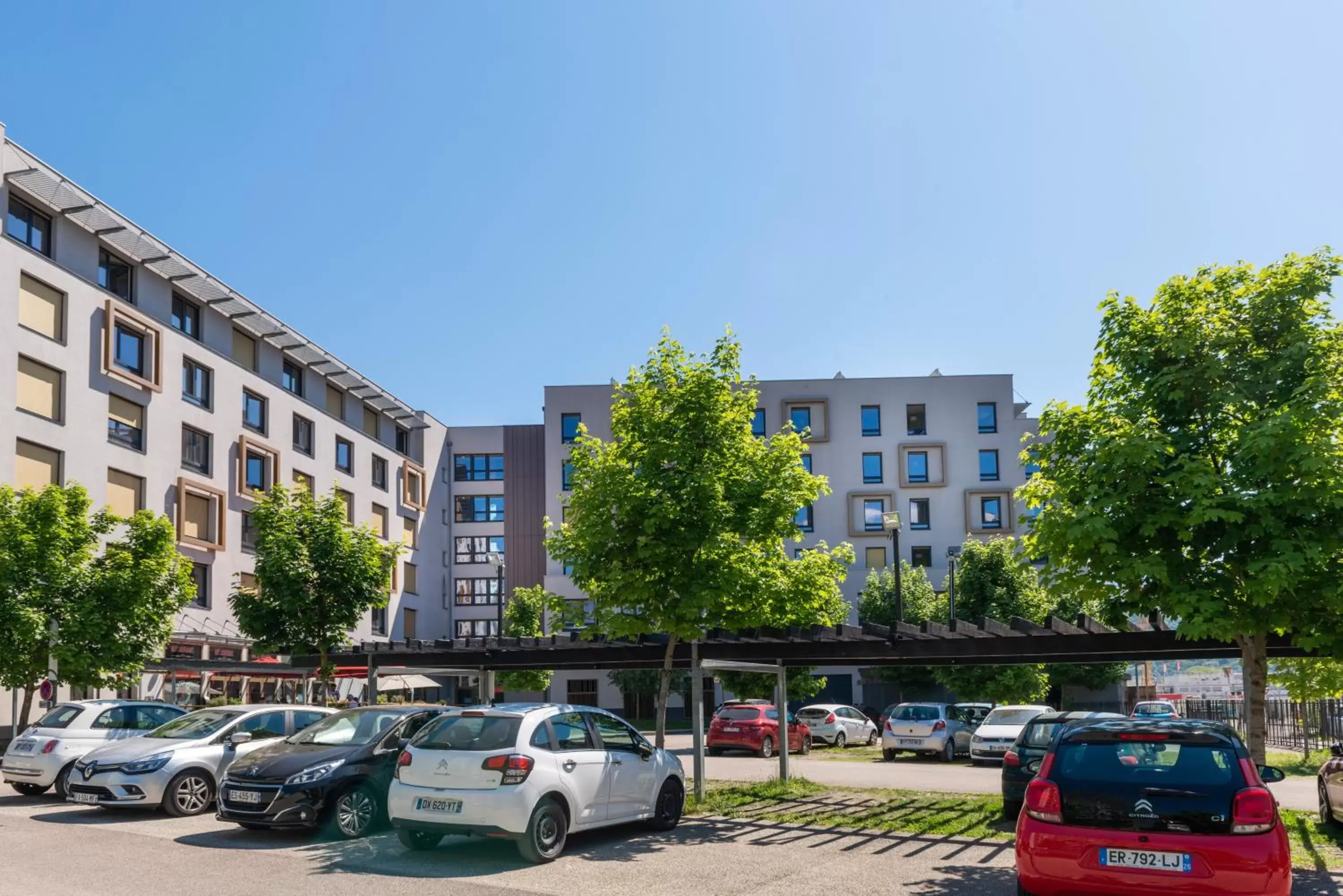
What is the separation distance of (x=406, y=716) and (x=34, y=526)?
43.9ft

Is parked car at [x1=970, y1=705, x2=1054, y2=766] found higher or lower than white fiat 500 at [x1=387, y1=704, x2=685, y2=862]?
lower

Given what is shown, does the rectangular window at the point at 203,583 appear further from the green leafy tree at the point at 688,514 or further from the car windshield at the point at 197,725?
the green leafy tree at the point at 688,514

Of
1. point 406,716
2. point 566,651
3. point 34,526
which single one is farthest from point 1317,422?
point 34,526

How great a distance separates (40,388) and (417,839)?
2596 cm

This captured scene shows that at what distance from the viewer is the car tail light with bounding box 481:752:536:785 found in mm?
11422

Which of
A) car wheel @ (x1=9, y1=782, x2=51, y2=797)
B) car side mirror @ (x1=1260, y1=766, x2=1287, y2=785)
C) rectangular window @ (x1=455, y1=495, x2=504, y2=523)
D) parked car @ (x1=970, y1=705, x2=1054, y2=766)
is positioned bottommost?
parked car @ (x1=970, y1=705, x2=1054, y2=766)

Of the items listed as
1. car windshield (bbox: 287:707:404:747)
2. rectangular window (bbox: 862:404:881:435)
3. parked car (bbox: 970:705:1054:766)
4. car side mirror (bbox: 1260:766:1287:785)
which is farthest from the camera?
rectangular window (bbox: 862:404:881:435)

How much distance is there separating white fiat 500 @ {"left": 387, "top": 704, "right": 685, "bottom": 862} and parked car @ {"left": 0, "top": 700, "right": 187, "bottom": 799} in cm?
747

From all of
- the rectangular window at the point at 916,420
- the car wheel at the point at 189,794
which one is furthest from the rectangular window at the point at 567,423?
the car wheel at the point at 189,794

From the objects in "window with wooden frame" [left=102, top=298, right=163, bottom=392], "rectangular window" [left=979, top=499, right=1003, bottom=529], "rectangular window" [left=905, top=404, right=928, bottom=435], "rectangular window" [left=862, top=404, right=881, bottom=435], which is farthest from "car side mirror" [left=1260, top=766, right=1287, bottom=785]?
"rectangular window" [left=905, top=404, right=928, bottom=435]

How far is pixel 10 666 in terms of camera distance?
23.2 metres

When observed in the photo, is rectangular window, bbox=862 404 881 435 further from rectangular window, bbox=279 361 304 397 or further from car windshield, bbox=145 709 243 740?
car windshield, bbox=145 709 243 740

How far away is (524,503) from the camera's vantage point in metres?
64.2

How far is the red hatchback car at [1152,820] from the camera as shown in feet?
25.6
